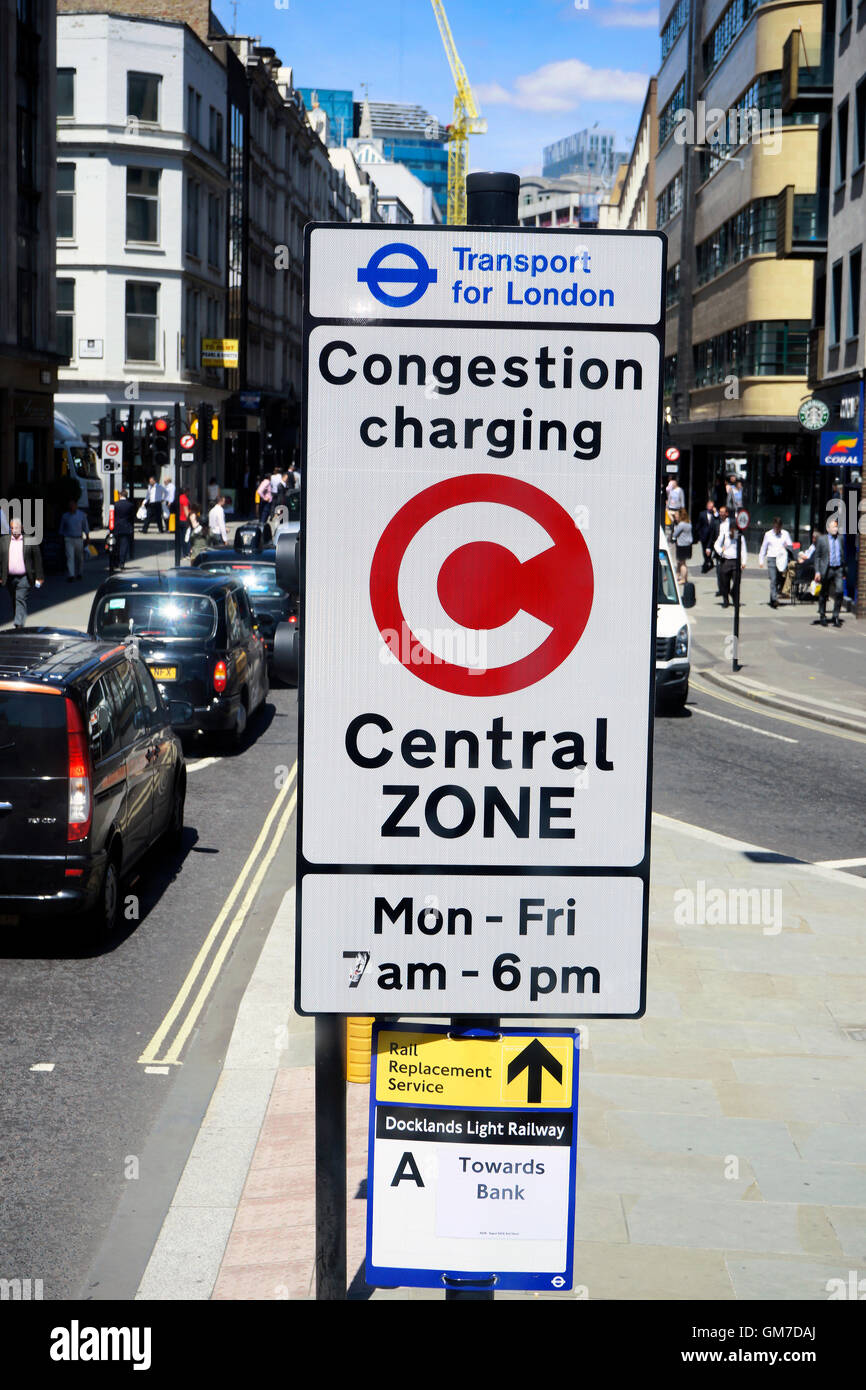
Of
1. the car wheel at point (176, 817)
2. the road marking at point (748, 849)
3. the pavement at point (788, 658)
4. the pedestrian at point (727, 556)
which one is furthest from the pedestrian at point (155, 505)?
the car wheel at point (176, 817)

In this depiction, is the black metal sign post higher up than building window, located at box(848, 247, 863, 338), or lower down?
lower down

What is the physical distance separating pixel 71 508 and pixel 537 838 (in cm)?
3416

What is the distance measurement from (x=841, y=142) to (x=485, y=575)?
38696 millimetres

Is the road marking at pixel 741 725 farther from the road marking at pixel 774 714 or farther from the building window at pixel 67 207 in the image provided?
the building window at pixel 67 207

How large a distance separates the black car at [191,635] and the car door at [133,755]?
4.65 metres

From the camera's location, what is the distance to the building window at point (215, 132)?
2502 inches

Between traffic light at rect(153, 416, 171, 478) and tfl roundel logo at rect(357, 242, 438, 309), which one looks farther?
traffic light at rect(153, 416, 171, 478)

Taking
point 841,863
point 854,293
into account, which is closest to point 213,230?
point 854,293

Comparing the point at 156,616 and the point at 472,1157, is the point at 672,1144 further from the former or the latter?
the point at 156,616

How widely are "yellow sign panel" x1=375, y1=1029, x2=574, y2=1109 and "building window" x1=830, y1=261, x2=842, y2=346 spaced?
123 feet

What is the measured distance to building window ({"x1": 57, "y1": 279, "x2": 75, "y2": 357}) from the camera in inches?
2226

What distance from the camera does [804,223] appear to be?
46500 mm

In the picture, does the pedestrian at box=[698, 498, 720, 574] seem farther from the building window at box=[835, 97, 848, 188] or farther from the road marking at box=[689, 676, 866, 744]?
the road marking at box=[689, 676, 866, 744]

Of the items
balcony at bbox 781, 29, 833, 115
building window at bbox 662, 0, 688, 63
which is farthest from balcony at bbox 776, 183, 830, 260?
building window at bbox 662, 0, 688, 63
